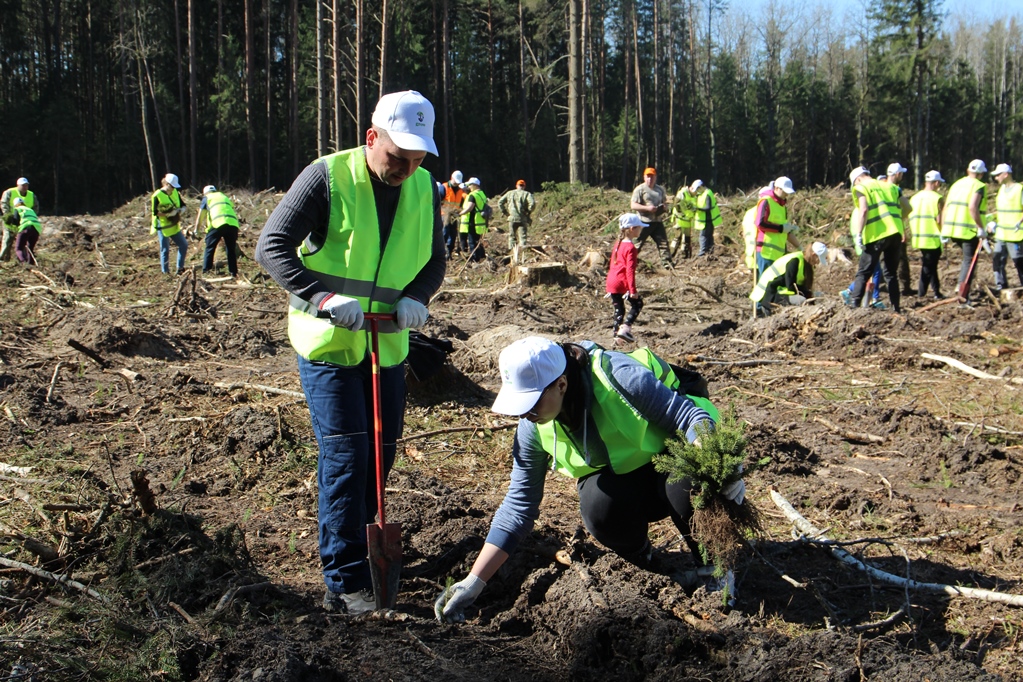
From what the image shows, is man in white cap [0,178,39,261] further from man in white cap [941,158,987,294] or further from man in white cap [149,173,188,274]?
man in white cap [941,158,987,294]

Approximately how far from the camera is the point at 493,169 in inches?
1735

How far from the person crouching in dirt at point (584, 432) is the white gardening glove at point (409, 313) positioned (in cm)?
46

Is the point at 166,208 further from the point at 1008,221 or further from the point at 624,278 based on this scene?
the point at 1008,221

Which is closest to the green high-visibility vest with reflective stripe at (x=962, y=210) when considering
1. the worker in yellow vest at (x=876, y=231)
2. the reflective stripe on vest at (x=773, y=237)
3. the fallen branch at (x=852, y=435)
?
the worker in yellow vest at (x=876, y=231)

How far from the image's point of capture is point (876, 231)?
391 inches

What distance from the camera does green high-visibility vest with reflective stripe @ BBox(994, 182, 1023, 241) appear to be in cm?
1060

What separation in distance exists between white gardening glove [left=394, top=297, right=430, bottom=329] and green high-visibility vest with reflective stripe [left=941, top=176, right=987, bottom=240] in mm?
9358

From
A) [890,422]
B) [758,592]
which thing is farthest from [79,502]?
[890,422]

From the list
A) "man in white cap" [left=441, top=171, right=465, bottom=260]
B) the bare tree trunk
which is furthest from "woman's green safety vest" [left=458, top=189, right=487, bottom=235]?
the bare tree trunk

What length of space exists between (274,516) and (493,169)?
4047 cm

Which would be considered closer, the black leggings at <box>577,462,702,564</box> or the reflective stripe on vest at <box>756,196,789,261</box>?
the black leggings at <box>577,462,702,564</box>

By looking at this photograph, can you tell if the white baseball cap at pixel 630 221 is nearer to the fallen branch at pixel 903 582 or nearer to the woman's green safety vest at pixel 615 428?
the fallen branch at pixel 903 582

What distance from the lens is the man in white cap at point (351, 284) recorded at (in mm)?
3195

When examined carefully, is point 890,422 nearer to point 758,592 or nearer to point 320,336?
point 758,592
